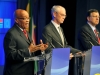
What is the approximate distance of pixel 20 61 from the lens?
4094 millimetres

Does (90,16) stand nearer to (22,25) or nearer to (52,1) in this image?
(22,25)

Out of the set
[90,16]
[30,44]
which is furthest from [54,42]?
[90,16]

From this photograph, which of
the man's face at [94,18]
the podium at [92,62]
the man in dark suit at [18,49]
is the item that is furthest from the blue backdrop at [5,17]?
the podium at [92,62]

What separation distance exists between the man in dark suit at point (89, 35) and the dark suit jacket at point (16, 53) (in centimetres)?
111

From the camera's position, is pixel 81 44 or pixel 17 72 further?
pixel 81 44

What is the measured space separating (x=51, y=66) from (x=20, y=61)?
0.41 meters

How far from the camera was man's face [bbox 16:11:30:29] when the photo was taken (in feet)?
13.8

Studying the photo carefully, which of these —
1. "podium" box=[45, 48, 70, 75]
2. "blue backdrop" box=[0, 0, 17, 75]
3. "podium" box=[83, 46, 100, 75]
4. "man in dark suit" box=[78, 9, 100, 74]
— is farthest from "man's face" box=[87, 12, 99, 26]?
"blue backdrop" box=[0, 0, 17, 75]

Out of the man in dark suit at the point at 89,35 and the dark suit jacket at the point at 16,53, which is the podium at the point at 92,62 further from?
the dark suit jacket at the point at 16,53

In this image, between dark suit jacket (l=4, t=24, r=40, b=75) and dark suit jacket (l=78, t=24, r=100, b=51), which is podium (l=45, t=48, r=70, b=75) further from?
dark suit jacket (l=78, t=24, r=100, b=51)

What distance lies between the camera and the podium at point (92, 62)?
436cm

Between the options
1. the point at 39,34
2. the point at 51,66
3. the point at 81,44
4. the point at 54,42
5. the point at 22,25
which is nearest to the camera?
the point at 51,66

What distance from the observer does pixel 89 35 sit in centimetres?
517

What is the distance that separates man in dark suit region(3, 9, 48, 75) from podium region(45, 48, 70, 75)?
171 mm
